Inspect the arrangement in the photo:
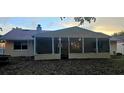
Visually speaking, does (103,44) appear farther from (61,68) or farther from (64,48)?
(61,68)

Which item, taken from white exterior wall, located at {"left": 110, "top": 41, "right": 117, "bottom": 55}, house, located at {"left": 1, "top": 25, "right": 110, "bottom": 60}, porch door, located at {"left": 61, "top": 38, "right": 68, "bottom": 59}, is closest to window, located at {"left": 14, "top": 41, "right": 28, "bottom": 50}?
house, located at {"left": 1, "top": 25, "right": 110, "bottom": 60}

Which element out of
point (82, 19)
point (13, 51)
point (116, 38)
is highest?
point (82, 19)

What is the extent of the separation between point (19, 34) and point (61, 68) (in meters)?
1.80

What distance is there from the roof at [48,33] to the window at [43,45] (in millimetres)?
326

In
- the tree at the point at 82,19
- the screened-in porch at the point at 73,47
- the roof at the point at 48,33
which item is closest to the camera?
the tree at the point at 82,19

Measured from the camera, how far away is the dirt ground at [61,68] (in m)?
9.94

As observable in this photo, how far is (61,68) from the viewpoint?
32.8 ft

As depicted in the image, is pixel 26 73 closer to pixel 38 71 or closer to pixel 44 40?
pixel 38 71

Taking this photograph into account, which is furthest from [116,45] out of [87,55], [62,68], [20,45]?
[20,45]

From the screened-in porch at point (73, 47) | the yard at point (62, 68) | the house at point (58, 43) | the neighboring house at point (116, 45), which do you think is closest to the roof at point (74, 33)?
the house at point (58, 43)

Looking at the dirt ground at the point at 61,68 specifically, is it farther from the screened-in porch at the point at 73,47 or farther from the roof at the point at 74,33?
the roof at the point at 74,33
